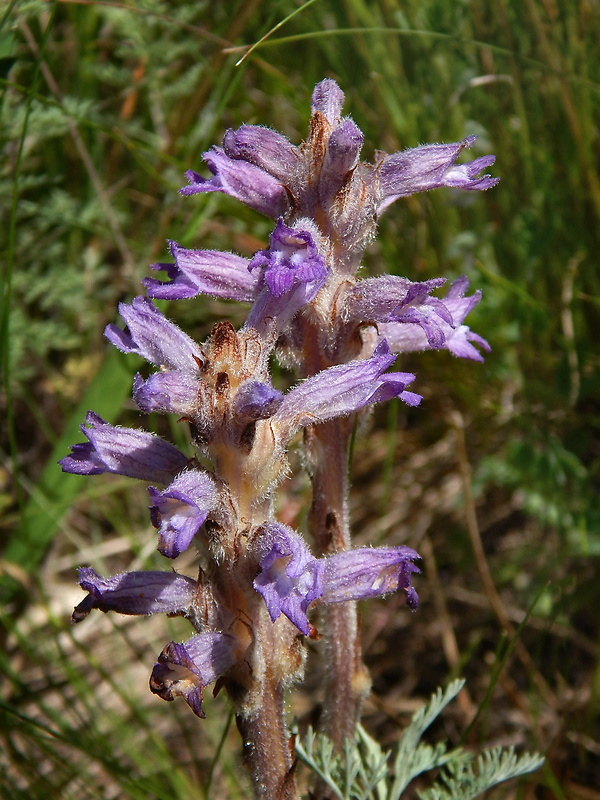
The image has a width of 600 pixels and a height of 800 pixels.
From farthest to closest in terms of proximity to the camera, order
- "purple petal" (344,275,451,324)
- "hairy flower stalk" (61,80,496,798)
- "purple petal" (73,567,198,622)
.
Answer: "purple petal" (344,275,451,324), "purple petal" (73,567,198,622), "hairy flower stalk" (61,80,496,798)

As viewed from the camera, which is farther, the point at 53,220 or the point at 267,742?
the point at 53,220

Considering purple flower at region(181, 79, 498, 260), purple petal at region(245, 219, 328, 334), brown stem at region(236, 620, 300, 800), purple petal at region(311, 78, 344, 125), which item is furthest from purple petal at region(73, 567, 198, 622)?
purple petal at region(311, 78, 344, 125)

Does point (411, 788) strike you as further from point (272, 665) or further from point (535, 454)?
point (272, 665)

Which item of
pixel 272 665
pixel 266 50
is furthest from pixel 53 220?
pixel 272 665

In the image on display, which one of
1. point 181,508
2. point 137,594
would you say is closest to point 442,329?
point 181,508

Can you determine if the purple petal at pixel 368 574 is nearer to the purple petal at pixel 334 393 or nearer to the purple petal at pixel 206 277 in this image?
the purple petal at pixel 334 393

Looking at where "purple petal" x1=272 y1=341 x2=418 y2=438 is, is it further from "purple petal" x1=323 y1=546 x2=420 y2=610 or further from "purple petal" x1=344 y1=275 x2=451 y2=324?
"purple petal" x1=323 y1=546 x2=420 y2=610

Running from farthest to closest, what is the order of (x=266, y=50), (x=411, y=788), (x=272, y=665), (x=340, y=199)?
(x=266, y=50) < (x=411, y=788) < (x=340, y=199) < (x=272, y=665)

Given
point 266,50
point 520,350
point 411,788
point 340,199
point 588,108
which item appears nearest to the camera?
point 340,199
